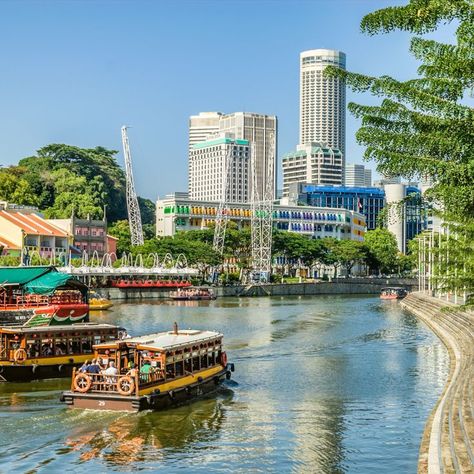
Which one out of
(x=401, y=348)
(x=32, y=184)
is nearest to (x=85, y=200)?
(x=32, y=184)

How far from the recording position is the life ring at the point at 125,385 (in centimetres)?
3784

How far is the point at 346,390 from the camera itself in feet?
153

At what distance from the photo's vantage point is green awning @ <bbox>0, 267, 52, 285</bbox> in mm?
75812

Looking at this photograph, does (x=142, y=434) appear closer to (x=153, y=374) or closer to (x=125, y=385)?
(x=125, y=385)

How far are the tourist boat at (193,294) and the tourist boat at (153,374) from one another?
87.2 m

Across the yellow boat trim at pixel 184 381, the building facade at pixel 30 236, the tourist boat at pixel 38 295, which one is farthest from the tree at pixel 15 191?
the yellow boat trim at pixel 184 381

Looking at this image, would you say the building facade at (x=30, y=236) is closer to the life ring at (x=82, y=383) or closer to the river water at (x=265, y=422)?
the river water at (x=265, y=422)

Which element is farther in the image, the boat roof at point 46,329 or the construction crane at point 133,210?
the construction crane at point 133,210

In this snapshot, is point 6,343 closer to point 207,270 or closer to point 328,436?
point 328,436

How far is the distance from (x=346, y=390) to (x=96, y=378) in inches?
582

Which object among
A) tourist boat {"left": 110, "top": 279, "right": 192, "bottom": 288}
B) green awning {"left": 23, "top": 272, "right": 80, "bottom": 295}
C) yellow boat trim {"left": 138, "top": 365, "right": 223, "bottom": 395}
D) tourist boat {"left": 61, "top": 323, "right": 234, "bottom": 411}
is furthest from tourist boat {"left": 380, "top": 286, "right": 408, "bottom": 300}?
yellow boat trim {"left": 138, "top": 365, "right": 223, "bottom": 395}

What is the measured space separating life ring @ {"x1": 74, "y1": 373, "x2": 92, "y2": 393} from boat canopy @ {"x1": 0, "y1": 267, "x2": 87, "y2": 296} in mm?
35888

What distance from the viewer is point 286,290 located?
549 feet

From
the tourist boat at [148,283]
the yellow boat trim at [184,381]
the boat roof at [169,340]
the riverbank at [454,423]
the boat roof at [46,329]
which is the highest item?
the tourist boat at [148,283]
